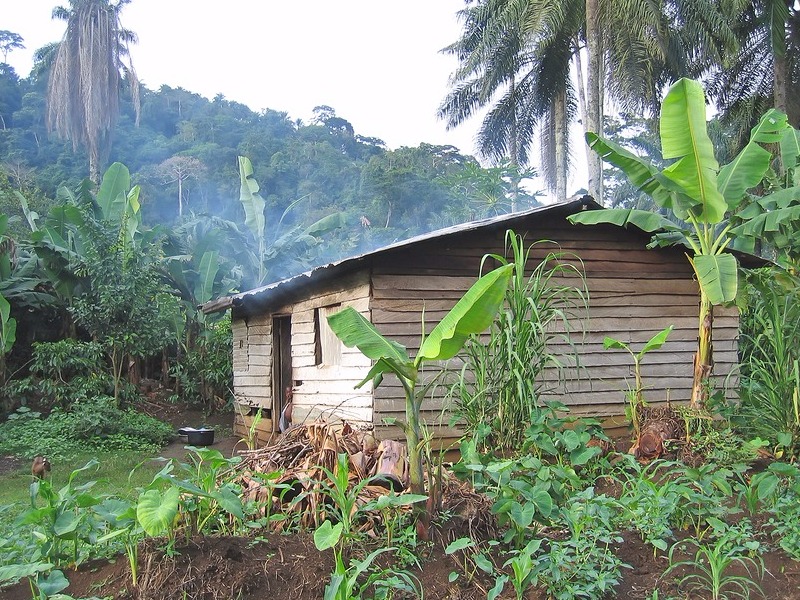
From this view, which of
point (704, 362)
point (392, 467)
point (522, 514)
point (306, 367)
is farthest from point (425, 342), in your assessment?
point (306, 367)

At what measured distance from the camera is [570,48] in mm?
21781

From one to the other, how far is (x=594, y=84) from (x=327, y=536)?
55.4 ft

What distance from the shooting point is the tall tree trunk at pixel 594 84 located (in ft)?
59.0

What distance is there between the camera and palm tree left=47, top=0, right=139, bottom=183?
27.6 m

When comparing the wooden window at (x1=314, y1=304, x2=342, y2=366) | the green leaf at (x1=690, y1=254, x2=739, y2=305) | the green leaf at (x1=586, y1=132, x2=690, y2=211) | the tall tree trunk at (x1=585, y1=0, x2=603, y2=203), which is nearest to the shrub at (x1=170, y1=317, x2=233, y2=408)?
the wooden window at (x1=314, y1=304, x2=342, y2=366)

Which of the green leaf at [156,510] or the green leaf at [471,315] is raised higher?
the green leaf at [471,315]

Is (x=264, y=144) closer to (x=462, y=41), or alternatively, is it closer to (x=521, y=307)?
(x=462, y=41)

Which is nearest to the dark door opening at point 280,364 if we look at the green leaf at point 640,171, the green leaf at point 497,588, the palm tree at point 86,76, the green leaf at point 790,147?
the green leaf at point 640,171

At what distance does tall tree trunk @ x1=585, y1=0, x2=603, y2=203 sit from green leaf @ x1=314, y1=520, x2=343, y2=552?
15706 millimetres

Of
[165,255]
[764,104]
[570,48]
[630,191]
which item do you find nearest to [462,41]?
[570,48]

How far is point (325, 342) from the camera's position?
9.55 meters

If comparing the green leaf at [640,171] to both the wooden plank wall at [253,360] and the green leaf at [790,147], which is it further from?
the wooden plank wall at [253,360]

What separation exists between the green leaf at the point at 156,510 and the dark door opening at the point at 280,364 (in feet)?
25.8

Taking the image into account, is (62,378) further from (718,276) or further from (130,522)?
(718,276)
